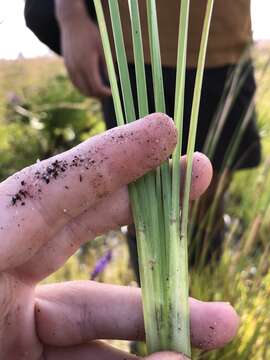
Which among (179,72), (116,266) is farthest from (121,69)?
(116,266)

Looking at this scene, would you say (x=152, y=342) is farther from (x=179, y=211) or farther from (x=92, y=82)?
(x=92, y=82)

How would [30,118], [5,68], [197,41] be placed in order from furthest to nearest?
[5,68], [30,118], [197,41]

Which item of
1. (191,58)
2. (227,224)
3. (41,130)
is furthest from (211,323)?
(41,130)

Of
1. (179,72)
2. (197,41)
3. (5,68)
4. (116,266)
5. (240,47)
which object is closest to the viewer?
(179,72)

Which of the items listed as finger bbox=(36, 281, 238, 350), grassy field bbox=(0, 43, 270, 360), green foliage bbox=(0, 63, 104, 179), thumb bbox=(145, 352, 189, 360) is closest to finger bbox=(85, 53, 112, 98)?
grassy field bbox=(0, 43, 270, 360)

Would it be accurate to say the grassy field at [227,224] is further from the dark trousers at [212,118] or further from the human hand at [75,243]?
the human hand at [75,243]

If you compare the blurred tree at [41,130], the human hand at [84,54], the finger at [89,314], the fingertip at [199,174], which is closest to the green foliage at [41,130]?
the blurred tree at [41,130]
